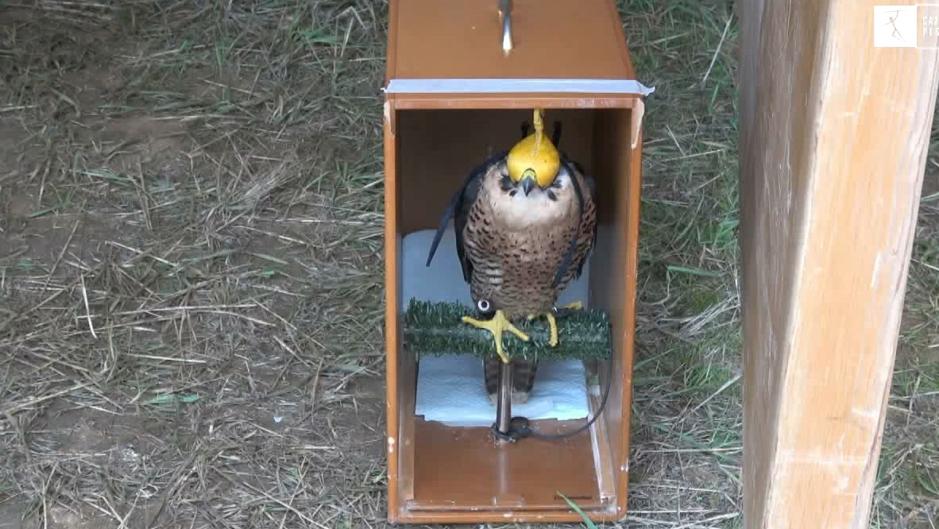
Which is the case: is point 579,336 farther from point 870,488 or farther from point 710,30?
point 710,30

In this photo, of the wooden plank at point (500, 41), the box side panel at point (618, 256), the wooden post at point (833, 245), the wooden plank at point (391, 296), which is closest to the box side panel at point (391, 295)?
the wooden plank at point (391, 296)

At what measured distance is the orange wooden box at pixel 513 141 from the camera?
5.66 feet

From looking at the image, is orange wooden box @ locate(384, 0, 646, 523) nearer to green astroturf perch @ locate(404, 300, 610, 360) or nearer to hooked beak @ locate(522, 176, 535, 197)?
green astroturf perch @ locate(404, 300, 610, 360)

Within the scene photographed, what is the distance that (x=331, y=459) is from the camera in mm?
2180

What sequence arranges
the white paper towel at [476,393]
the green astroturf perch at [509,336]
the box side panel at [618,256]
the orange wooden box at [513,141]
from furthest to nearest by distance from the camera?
the white paper towel at [476,393] → the green astroturf perch at [509,336] → the box side panel at [618,256] → the orange wooden box at [513,141]

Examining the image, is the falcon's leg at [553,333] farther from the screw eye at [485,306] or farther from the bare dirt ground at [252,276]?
the bare dirt ground at [252,276]

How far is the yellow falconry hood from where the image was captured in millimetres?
1865

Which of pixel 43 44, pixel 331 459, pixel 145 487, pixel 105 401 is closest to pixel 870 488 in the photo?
pixel 331 459

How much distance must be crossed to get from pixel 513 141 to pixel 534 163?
2.16ft

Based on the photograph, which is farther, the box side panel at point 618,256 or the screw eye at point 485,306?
the screw eye at point 485,306

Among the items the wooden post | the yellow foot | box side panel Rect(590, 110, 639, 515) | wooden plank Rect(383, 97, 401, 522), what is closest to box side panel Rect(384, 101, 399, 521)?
wooden plank Rect(383, 97, 401, 522)

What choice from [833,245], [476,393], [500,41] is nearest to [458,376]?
[476,393]

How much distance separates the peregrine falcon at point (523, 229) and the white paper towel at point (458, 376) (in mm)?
254

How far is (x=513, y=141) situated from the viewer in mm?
2516
